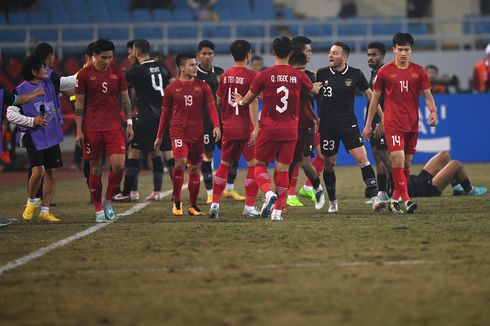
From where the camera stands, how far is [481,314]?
6.12 m

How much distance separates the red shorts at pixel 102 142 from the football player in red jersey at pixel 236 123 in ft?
4.20

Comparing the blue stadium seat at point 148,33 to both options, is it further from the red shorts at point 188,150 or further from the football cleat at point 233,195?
the red shorts at point 188,150

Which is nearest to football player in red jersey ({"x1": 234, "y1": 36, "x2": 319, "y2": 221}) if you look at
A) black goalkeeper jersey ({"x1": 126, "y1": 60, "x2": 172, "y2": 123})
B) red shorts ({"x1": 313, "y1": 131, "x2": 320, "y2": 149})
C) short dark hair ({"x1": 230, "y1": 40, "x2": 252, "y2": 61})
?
short dark hair ({"x1": 230, "y1": 40, "x2": 252, "y2": 61})

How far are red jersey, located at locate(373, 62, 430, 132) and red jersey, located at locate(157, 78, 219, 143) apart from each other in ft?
6.91

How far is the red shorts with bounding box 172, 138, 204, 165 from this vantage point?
1248 cm

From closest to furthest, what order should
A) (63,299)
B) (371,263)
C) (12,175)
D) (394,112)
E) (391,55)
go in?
(63,299) → (371,263) → (394,112) → (12,175) → (391,55)

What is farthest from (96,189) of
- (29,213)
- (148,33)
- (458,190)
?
(148,33)

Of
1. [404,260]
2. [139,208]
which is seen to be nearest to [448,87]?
[139,208]

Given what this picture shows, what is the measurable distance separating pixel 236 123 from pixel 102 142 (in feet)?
5.35

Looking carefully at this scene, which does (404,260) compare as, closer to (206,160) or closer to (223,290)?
(223,290)

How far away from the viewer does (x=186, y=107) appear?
41.1 feet

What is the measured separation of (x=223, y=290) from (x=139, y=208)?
23.7ft

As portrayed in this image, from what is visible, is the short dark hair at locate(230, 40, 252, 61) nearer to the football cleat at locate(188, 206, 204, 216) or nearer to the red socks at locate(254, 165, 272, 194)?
the red socks at locate(254, 165, 272, 194)

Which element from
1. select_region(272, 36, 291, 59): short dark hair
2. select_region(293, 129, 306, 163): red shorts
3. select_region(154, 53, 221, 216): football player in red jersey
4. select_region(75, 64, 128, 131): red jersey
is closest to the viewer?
select_region(272, 36, 291, 59): short dark hair
